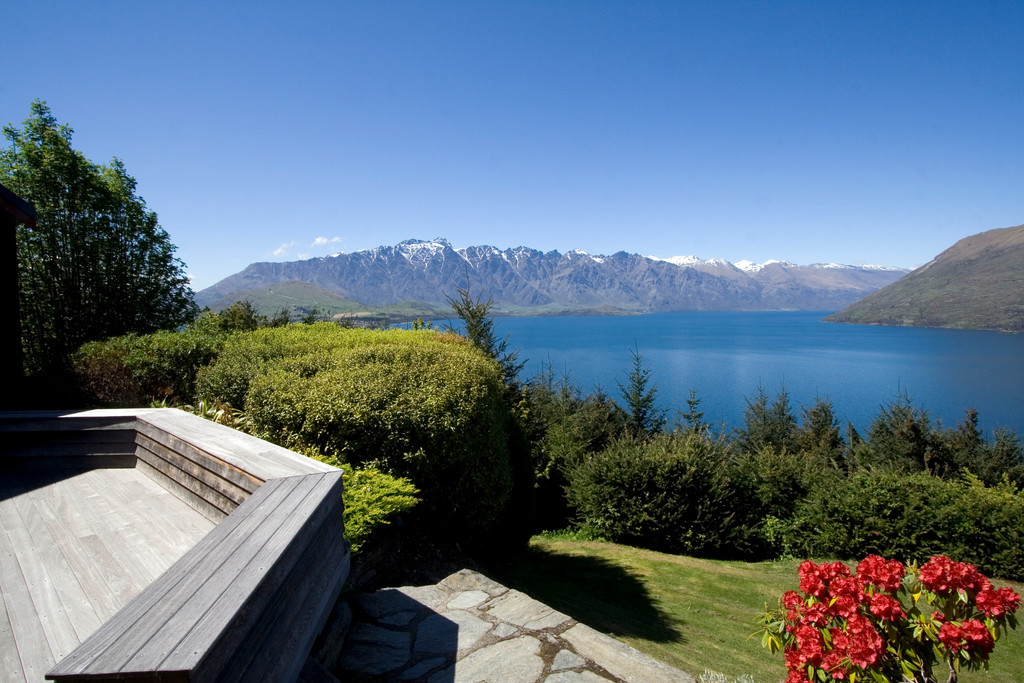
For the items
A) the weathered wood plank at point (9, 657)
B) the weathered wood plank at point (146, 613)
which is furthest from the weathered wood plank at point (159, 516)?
the weathered wood plank at point (146, 613)

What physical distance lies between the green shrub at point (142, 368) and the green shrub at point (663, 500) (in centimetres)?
702

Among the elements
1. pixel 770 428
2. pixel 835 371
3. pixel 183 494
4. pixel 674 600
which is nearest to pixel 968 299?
pixel 835 371

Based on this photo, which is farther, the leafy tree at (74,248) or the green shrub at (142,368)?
the leafy tree at (74,248)

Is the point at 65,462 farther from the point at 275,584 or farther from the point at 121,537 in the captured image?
the point at 275,584

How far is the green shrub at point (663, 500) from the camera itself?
32.0 feet

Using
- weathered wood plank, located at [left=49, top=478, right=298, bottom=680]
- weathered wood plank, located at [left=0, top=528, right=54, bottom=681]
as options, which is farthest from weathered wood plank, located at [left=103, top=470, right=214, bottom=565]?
weathered wood plank, located at [left=49, top=478, right=298, bottom=680]

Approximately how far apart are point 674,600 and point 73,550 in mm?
5690

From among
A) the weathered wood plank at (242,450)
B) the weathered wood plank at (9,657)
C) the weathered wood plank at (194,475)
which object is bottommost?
the weathered wood plank at (9,657)

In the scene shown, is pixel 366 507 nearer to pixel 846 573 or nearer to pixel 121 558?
pixel 121 558

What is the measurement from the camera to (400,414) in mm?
4809

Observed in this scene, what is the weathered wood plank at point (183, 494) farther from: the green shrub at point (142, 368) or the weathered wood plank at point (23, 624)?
the green shrub at point (142, 368)

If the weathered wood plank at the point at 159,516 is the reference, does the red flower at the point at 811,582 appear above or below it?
below

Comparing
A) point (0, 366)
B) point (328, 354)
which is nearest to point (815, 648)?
point (328, 354)

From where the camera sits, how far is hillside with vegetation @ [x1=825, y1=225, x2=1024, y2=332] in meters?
136
